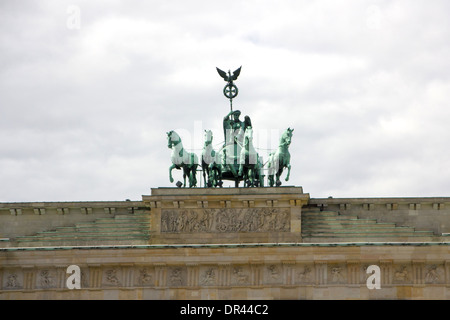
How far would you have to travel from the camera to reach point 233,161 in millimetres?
46406

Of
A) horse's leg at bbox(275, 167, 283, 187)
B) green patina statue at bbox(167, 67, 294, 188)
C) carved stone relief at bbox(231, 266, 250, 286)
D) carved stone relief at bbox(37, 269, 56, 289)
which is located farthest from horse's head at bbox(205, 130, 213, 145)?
carved stone relief at bbox(37, 269, 56, 289)

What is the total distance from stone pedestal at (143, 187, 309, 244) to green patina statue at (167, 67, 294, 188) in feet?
2.75

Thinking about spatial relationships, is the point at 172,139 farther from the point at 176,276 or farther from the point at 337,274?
the point at 337,274

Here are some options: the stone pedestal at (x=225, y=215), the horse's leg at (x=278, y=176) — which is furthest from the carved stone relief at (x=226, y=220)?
the horse's leg at (x=278, y=176)

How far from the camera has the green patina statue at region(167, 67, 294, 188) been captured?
150 feet

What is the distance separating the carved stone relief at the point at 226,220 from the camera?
45.2 m

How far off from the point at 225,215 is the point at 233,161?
6.89 feet

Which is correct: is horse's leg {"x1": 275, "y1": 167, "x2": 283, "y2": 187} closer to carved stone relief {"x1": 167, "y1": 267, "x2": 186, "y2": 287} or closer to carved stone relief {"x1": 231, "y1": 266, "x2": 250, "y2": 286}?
carved stone relief {"x1": 231, "y1": 266, "x2": 250, "y2": 286}

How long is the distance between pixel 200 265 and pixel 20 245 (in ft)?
20.5
